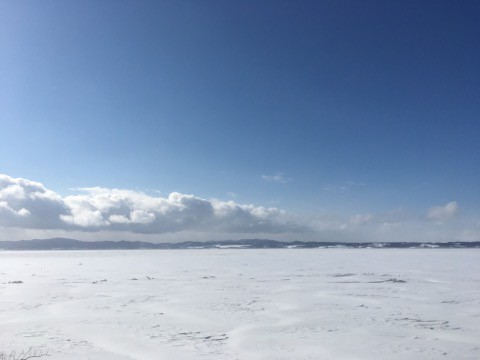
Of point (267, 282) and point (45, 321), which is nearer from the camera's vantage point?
point (45, 321)

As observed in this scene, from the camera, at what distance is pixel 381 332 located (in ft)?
36.2

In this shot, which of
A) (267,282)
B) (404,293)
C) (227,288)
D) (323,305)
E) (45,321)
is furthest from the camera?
(267,282)

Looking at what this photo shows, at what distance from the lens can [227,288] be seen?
2027 centimetres

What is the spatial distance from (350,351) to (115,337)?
6.41 metres

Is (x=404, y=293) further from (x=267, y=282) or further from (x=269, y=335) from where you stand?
(x=269, y=335)

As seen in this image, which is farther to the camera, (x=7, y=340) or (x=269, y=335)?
(x=269, y=335)

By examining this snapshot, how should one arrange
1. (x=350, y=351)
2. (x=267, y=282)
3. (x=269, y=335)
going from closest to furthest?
(x=350, y=351)
(x=269, y=335)
(x=267, y=282)

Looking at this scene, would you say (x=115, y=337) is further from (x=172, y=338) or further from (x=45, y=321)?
(x=45, y=321)

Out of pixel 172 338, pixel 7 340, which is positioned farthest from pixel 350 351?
pixel 7 340

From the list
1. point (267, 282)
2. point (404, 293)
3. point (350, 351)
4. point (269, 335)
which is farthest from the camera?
point (267, 282)

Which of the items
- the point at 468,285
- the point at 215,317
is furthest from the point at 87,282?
the point at 468,285

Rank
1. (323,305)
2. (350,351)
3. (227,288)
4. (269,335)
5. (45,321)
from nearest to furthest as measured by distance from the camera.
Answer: (350,351) → (269,335) → (45,321) → (323,305) → (227,288)

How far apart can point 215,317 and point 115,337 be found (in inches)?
148

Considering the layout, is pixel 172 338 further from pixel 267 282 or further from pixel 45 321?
pixel 267 282
